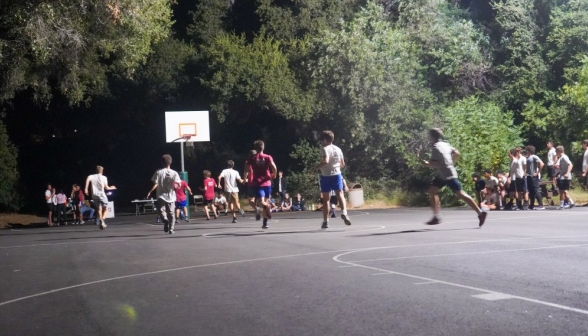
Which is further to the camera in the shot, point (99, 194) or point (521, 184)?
point (521, 184)

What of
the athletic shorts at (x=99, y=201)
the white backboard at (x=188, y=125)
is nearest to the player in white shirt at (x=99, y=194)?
the athletic shorts at (x=99, y=201)

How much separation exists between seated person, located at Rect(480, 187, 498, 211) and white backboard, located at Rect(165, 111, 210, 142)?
11.6m

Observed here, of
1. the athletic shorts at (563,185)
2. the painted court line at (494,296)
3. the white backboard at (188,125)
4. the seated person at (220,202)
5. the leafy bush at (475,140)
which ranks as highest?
the white backboard at (188,125)

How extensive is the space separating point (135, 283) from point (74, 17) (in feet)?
67.1

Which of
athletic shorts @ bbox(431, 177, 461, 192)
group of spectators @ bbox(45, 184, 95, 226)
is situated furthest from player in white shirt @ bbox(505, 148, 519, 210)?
group of spectators @ bbox(45, 184, 95, 226)

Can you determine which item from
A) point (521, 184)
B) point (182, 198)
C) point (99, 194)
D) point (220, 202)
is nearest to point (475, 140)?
point (521, 184)

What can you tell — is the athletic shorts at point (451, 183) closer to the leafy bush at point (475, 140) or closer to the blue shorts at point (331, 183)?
the blue shorts at point (331, 183)

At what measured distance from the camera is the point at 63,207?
1400 inches

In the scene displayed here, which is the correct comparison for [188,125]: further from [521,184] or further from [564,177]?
[564,177]

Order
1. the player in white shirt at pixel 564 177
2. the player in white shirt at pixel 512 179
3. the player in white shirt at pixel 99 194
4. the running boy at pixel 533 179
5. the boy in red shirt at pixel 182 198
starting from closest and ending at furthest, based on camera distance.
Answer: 1. the player in white shirt at pixel 99 194
2. the player in white shirt at pixel 564 177
3. the running boy at pixel 533 179
4. the player in white shirt at pixel 512 179
5. the boy in red shirt at pixel 182 198

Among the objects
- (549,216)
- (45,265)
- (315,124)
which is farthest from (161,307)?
(315,124)

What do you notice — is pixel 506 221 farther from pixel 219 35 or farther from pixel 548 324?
pixel 219 35

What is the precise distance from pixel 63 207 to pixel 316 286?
28.1 meters

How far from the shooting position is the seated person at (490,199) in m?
27.3
